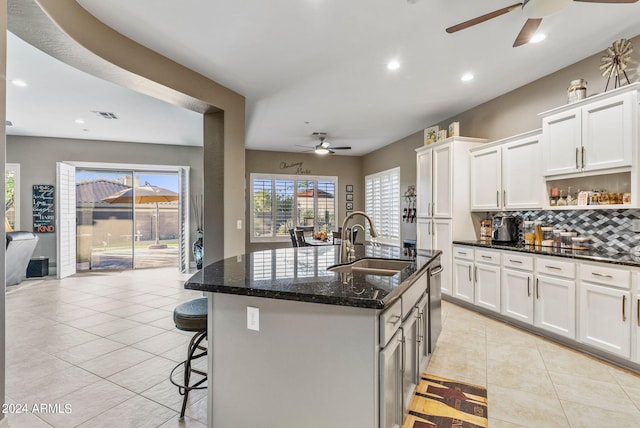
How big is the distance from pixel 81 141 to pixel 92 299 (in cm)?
383

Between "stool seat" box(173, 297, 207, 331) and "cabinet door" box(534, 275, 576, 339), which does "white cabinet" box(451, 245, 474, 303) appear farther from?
"stool seat" box(173, 297, 207, 331)

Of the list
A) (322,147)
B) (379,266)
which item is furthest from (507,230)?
(322,147)

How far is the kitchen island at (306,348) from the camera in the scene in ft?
4.69

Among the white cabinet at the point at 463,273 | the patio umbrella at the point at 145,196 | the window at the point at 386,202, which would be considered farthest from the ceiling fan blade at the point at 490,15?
the patio umbrella at the point at 145,196

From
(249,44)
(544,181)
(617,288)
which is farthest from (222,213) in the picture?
(617,288)

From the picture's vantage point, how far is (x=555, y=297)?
3.09 meters

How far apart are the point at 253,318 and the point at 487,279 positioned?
3330 millimetres

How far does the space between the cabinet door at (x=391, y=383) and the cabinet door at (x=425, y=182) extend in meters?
3.55

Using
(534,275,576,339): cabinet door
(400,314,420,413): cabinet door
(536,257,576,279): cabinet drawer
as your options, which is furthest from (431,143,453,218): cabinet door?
(400,314,420,413): cabinet door

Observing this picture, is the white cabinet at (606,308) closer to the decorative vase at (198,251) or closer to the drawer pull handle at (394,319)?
the drawer pull handle at (394,319)

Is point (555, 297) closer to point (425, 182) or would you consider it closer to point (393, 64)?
point (425, 182)

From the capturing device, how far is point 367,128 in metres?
6.06

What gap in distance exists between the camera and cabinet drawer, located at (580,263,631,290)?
2.54 meters

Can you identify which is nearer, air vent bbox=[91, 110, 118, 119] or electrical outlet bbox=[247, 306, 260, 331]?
electrical outlet bbox=[247, 306, 260, 331]
